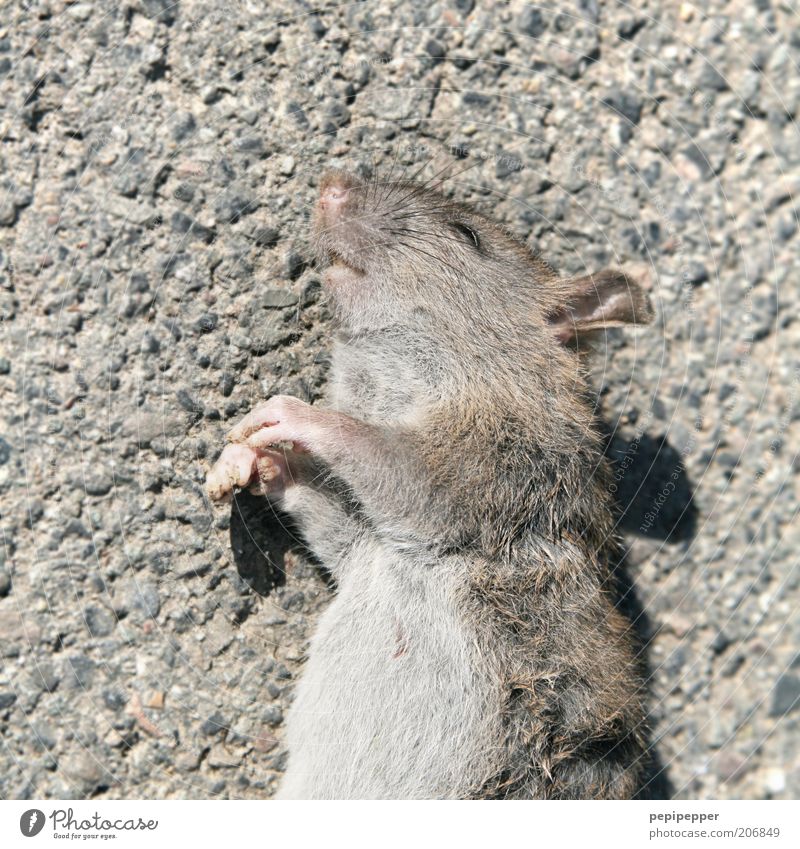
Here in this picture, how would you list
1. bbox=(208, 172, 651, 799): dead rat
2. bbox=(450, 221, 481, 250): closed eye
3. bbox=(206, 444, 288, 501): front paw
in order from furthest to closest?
bbox=(450, 221, 481, 250): closed eye → bbox=(206, 444, 288, 501): front paw → bbox=(208, 172, 651, 799): dead rat

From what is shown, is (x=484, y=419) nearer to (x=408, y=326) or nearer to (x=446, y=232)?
(x=408, y=326)

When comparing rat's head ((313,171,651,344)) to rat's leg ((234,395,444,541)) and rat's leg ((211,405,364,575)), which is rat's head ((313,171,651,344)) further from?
rat's leg ((211,405,364,575))
